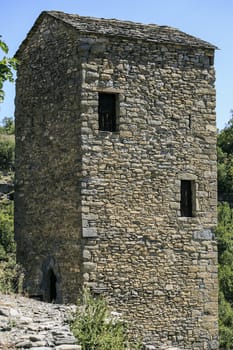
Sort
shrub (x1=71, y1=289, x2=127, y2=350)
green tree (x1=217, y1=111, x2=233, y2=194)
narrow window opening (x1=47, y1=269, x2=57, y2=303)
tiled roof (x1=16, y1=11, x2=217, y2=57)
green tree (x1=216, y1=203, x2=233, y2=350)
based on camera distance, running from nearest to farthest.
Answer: shrub (x1=71, y1=289, x2=127, y2=350), tiled roof (x1=16, y1=11, x2=217, y2=57), narrow window opening (x1=47, y1=269, x2=57, y2=303), green tree (x1=216, y1=203, x2=233, y2=350), green tree (x1=217, y1=111, x2=233, y2=194)

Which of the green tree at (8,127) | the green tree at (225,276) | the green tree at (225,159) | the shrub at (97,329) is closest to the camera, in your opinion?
the shrub at (97,329)

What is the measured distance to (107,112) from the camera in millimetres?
14234

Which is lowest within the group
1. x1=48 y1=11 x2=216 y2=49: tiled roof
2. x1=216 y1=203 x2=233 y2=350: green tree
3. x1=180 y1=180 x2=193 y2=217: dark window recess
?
x1=216 y1=203 x2=233 y2=350: green tree

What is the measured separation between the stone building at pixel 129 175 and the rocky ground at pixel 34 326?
72.4 inches

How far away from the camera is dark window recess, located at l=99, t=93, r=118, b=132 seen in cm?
1419

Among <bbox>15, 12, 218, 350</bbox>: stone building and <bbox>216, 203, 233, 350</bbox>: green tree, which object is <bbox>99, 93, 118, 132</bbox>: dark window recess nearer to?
<bbox>15, 12, 218, 350</bbox>: stone building

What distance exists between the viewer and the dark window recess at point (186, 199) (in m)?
14.9

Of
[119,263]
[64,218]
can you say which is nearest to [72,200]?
[64,218]

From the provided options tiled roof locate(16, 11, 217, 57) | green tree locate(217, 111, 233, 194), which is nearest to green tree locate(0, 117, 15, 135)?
green tree locate(217, 111, 233, 194)

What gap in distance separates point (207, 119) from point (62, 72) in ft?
10.2

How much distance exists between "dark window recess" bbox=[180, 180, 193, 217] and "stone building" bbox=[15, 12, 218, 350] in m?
0.03

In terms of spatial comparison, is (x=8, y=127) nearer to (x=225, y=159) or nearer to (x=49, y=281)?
(x=225, y=159)

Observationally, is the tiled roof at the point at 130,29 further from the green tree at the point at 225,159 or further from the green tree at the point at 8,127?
the green tree at the point at 8,127

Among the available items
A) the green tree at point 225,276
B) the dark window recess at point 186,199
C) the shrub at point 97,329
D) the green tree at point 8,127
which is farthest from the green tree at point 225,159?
the shrub at point 97,329
